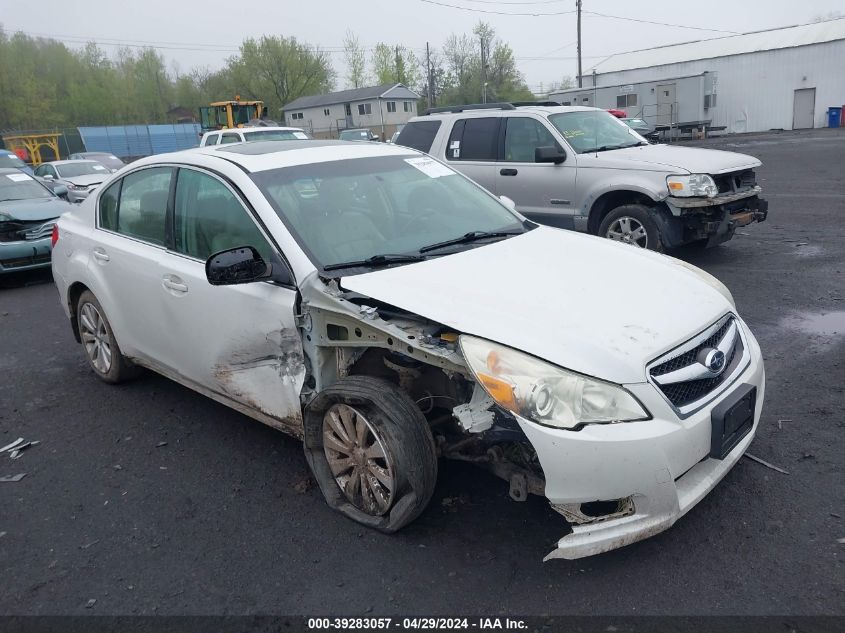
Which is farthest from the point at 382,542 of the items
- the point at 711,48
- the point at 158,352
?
the point at 711,48

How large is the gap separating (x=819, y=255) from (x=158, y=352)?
24.2 feet

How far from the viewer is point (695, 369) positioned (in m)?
2.79

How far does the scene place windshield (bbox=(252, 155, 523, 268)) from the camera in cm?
354

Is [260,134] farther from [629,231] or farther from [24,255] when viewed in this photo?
[629,231]

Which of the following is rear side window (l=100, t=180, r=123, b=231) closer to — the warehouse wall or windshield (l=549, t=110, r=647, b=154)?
windshield (l=549, t=110, r=647, b=154)

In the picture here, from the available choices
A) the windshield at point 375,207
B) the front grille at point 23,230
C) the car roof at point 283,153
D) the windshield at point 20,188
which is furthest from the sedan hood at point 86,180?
the windshield at point 375,207

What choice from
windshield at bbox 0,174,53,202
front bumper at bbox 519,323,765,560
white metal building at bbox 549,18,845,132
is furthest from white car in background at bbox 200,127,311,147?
white metal building at bbox 549,18,845,132

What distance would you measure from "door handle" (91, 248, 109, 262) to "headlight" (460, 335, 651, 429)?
3260 millimetres

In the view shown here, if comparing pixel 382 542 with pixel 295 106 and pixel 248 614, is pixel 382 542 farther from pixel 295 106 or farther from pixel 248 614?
pixel 295 106

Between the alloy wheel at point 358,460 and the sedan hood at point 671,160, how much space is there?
556 centimetres

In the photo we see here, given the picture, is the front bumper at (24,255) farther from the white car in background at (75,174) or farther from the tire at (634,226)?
Result: the tire at (634,226)

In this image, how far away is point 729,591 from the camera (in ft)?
8.60

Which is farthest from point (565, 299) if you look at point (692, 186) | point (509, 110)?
point (509, 110)

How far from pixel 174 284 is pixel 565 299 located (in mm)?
2300
